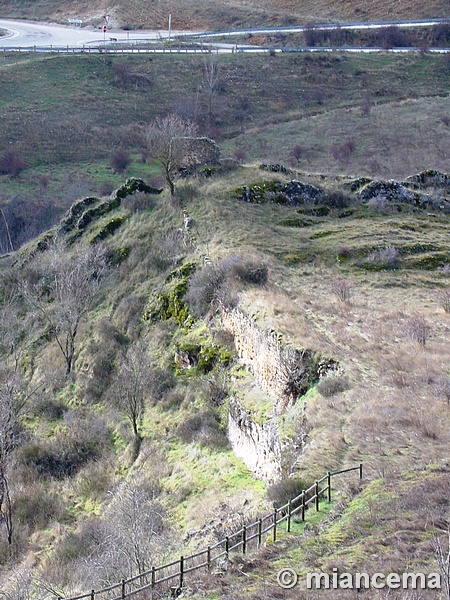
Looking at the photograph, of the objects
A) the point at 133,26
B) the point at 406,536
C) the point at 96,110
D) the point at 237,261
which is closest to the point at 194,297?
the point at 237,261

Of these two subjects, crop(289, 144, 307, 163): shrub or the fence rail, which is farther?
the fence rail

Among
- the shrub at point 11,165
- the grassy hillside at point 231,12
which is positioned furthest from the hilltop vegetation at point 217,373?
the grassy hillside at point 231,12

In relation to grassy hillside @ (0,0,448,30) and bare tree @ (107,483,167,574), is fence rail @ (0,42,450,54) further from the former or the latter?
bare tree @ (107,483,167,574)

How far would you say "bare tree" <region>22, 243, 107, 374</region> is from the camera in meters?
24.5

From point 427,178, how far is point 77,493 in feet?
78.4

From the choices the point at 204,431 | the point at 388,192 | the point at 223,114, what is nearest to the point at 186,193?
the point at 388,192

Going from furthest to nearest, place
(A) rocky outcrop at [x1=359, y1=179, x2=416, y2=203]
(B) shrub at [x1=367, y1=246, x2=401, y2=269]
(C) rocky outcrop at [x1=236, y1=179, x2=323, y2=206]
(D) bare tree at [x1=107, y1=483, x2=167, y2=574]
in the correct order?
(A) rocky outcrop at [x1=359, y1=179, x2=416, y2=203]
(C) rocky outcrop at [x1=236, y1=179, x2=323, y2=206]
(B) shrub at [x1=367, y1=246, x2=401, y2=269]
(D) bare tree at [x1=107, y1=483, x2=167, y2=574]

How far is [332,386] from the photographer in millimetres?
14750

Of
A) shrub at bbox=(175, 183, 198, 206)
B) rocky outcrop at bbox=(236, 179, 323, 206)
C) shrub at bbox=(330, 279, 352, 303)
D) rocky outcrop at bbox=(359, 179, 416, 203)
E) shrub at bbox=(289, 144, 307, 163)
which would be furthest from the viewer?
shrub at bbox=(289, 144, 307, 163)

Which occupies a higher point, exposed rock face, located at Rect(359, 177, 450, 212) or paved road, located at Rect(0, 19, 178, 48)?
paved road, located at Rect(0, 19, 178, 48)

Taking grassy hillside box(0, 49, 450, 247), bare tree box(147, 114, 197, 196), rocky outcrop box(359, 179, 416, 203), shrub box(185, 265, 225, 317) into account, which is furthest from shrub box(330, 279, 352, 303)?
grassy hillside box(0, 49, 450, 247)

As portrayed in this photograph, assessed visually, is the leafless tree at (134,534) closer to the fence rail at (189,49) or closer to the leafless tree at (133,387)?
the leafless tree at (133,387)

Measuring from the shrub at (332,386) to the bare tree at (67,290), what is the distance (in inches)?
447

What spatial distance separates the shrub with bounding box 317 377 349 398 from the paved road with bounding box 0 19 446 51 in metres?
68.2
